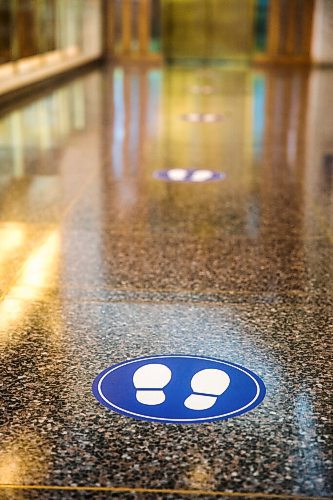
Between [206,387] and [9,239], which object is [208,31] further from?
[206,387]

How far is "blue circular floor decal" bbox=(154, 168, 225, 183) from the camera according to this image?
695 cm

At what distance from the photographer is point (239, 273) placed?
4383mm

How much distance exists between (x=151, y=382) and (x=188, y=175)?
4.23 meters

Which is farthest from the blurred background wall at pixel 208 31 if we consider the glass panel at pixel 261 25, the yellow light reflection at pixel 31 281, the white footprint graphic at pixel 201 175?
the yellow light reflection at pixel 31 281

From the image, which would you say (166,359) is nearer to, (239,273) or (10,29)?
(239,273)

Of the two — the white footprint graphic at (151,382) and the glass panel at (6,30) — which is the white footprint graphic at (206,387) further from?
the glass panel at (6,30)

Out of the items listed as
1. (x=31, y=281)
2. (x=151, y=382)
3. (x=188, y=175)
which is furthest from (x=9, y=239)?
(x=188, y=175)

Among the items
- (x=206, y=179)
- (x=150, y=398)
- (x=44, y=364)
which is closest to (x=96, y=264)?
(x=44, y=364)

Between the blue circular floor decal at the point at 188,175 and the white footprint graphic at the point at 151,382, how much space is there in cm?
389

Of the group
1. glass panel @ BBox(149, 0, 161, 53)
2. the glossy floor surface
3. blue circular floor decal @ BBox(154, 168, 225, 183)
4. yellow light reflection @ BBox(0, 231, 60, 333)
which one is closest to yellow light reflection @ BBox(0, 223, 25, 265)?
the glossy floor surface

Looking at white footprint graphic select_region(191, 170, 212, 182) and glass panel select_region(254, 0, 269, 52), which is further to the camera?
glass panel select_region(254, 0, 269, 52)

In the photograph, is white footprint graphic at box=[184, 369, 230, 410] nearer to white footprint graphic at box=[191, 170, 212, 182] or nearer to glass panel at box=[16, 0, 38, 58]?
white footprint graphic at box=[191, 170, 212, 182]

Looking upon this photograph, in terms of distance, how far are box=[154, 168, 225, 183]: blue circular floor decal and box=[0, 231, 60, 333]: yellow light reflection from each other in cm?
211

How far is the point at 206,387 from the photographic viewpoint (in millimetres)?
2988
